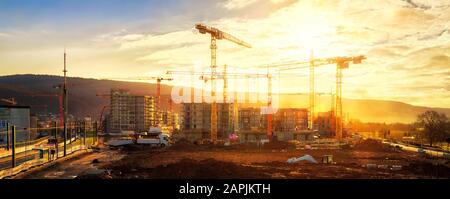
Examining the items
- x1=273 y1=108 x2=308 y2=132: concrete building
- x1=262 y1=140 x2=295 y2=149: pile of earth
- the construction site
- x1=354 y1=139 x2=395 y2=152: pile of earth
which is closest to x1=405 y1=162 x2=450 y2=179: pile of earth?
the construction site

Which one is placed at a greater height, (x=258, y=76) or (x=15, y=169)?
(x=258, y=76)

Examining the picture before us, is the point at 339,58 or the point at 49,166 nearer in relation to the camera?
the point at 49,166

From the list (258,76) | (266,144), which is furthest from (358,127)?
(266,144)

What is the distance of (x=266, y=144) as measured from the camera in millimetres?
45469

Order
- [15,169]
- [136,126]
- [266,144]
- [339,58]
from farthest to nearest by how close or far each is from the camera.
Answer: [136,126] < [339,58] < [266,144] < [15,169]

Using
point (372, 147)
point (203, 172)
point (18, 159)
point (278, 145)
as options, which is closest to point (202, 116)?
point (278, 145)

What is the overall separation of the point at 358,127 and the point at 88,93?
131 metres

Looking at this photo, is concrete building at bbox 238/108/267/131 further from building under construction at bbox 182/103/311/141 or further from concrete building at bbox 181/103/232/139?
concrete building at bbox 181/103/232/139

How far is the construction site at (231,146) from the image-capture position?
20672mm

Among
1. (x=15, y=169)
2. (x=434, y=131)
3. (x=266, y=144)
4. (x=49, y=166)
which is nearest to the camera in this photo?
(x=15, y=169)

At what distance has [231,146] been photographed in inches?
1805

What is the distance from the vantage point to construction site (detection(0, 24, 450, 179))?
2067 centimetres
